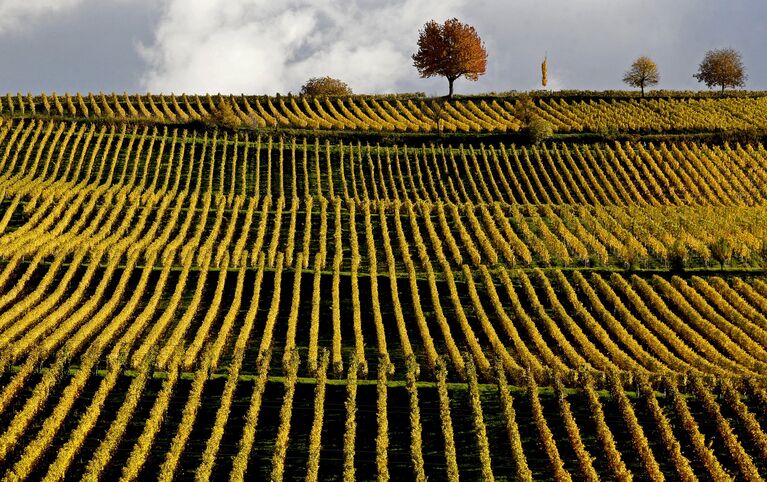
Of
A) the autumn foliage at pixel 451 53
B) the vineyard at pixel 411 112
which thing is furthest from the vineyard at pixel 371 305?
the autumn foliage at pixel 451 53

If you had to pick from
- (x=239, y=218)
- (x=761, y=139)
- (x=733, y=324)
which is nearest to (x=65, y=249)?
(x=239, y=218)

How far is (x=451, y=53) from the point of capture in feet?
284

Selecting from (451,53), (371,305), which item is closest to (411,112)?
(451,53)

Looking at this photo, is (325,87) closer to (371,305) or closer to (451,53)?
(451,53)

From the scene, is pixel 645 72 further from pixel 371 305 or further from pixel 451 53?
pixel 371 305

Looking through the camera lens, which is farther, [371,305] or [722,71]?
[722,71]

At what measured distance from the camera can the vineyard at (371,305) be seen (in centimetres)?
2703

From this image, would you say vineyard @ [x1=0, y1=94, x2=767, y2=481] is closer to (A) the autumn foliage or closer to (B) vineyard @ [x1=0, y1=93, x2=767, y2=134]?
(B) vineyard @ [x1=0, y1=93, x2=767, y2=134]

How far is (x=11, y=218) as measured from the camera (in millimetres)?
47906

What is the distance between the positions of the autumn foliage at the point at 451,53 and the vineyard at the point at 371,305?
19.0m

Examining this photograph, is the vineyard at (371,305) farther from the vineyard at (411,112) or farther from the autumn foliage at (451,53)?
the autumn foliage at (451,53)

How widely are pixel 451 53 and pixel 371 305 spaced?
53.4 metres

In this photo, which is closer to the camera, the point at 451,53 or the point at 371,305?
the point at 371,305

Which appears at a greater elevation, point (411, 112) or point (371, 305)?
point (411, 112)
